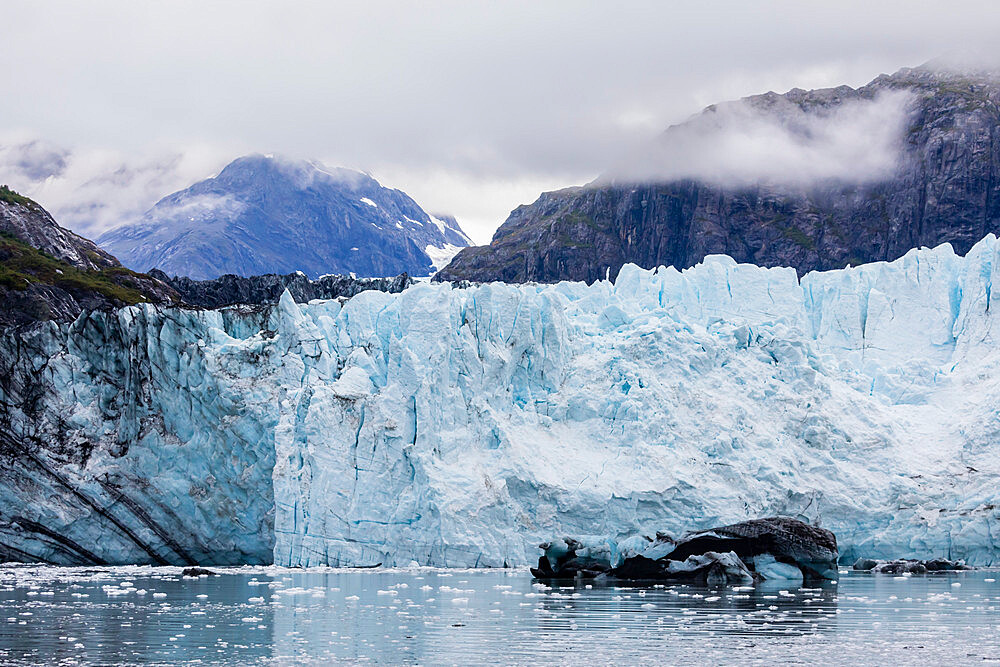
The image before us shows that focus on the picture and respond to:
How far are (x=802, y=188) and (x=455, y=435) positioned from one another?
45.3 m

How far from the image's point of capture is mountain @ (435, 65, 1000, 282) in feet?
199

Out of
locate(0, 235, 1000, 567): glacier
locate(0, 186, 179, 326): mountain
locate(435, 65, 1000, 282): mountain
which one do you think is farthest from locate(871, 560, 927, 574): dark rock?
locate(435, 65, 1000, 282): mountain

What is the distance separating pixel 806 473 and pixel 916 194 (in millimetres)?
37910

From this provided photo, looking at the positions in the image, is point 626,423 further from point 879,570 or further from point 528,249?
point 528,249

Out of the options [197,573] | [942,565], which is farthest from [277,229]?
[942,565]

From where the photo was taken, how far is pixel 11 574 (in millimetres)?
24875

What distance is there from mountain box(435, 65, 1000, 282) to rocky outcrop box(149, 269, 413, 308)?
82.5 feet

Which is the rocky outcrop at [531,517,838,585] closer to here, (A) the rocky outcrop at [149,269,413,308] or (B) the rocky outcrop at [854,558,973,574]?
(B) the rocky outcrop at [854,558,973,574]

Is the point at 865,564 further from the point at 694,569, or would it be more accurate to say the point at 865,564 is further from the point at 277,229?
the point at 277,229

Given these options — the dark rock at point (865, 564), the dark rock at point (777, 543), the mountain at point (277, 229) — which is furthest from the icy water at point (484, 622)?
the mountain at point (277, 229)

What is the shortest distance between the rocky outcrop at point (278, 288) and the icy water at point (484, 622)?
67.9ft

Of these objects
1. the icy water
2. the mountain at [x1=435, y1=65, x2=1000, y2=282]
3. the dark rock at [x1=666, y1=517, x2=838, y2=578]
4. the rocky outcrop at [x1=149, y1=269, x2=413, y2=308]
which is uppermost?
the mountain at [x1=435, y1=65, x2=1000, y2=282]

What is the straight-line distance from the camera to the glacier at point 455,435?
86.9 feet

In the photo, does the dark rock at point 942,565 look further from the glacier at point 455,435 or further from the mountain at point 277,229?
the mountain at point 277,229
